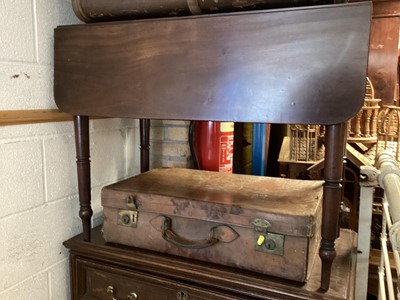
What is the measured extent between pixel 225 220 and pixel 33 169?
1.84 feet

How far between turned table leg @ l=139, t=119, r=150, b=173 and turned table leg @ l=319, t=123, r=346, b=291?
791 millimetres

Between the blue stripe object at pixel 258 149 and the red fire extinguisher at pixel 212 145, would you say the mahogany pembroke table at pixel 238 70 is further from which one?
the blue stripe object at pixel 258 149

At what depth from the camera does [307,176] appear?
2.42m

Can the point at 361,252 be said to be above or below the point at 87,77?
below

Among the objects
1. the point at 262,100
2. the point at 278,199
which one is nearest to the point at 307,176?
the point at 278,199

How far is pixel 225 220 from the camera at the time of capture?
3.02 feet

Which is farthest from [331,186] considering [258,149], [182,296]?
[258,149]

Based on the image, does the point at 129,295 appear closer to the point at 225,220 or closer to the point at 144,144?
the point at 225,220

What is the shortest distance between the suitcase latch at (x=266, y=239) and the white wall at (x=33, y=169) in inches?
24.6

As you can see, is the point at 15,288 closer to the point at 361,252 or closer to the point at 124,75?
the point at 124,75

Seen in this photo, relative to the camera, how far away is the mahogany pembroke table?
2.32 ft

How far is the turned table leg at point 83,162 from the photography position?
3.43 ft

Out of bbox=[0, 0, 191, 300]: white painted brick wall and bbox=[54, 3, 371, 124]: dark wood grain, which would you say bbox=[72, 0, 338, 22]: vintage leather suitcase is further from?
bbox=[0, 0, 191, 300]: white painted brick wall

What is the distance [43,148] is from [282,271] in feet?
2.42
